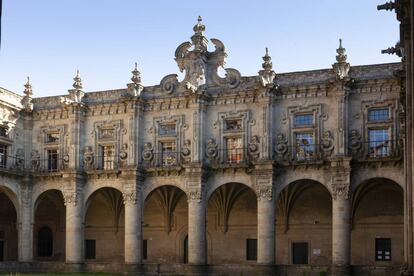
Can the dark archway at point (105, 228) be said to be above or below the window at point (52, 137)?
below

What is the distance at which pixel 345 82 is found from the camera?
37938 mm

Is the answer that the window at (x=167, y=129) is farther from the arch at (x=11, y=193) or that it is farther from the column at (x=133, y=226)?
the arch at (x=11, y=193)

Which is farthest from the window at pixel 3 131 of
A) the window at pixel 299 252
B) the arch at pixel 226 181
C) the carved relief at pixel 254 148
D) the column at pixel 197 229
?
the window at pixel 299 252

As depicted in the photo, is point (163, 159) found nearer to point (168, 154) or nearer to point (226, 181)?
point (168, 154)

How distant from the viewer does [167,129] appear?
4319cm

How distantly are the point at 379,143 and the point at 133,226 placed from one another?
16.5 m

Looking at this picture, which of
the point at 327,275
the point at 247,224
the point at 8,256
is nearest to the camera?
the point at 327,275

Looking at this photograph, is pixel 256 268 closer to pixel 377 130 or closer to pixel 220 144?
pixel 220 144

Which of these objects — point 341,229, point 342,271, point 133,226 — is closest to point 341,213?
point 341,229

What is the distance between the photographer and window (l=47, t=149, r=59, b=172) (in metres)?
45.5

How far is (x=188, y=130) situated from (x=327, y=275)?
42.8 feet

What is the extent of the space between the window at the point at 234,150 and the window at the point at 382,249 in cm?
1042

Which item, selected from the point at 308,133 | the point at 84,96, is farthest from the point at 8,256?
the point at 308,133

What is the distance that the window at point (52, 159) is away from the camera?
45531mm
